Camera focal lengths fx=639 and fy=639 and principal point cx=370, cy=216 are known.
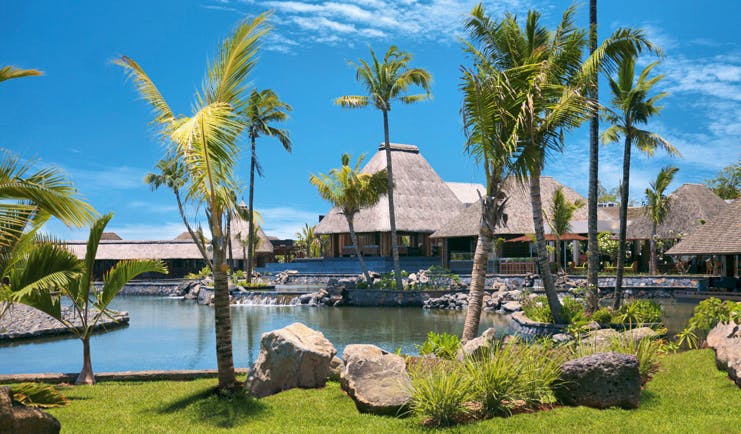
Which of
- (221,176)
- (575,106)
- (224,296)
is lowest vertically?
(224,296)

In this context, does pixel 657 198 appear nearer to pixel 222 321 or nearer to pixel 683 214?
pixel 683 214

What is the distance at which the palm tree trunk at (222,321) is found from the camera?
8344 mm

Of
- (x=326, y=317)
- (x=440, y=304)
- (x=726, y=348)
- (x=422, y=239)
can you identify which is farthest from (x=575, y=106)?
(x=422, y=239)

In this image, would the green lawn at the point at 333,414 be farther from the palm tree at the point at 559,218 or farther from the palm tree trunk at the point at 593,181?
the palm tree at the point at 559,218

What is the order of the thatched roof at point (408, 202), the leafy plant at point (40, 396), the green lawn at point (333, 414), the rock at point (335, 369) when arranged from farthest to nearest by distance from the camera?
the thatched roof at point (408, 202), the rock at point (335, 369), the leafy plant at point (40, 396), the green lawn at point (333, 414)

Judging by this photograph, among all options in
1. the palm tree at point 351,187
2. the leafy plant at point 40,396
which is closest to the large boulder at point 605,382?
the leafy plant at point 40,396

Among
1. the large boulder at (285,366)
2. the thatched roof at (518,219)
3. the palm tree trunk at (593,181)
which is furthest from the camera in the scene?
the thatched roof at (518,219)

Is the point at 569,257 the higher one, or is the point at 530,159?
the point at 530,159

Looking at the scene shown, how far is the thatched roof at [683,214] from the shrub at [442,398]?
34.0 m

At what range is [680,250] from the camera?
26859 mm

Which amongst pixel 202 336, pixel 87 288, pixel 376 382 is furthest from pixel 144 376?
pixel 202 336

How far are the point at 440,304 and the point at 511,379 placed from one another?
2020cm

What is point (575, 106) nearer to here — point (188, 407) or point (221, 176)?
point (221, 176)

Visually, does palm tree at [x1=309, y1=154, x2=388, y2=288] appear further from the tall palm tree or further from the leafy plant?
the leafy plant
